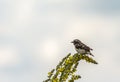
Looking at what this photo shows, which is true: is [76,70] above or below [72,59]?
below

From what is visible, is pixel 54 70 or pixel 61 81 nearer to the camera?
pixel 61 81

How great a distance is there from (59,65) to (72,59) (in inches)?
27.1

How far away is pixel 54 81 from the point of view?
29.4 feet

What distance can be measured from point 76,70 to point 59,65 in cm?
100

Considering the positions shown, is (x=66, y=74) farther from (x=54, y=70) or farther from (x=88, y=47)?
(x=88, y=47)

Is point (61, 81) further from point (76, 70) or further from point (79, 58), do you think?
point (79, 58)

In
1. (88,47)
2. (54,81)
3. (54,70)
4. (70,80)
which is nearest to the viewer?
(54,81)

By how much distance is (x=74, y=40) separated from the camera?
18.0 m

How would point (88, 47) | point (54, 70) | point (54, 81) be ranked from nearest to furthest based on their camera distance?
point (54, 81) → point (54, 70) → point (88, 47)

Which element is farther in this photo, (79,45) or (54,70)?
(79,45)

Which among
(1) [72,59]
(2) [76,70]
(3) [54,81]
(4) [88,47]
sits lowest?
(3) [54,81]

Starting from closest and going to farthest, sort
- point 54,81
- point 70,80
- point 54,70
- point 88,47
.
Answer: point 54,81 < point 70,80 < point 54,70 < point 88,47

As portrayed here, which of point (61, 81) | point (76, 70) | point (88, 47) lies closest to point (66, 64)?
point (76, 70)

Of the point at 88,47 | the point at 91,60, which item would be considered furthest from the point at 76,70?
the point at 88,47
